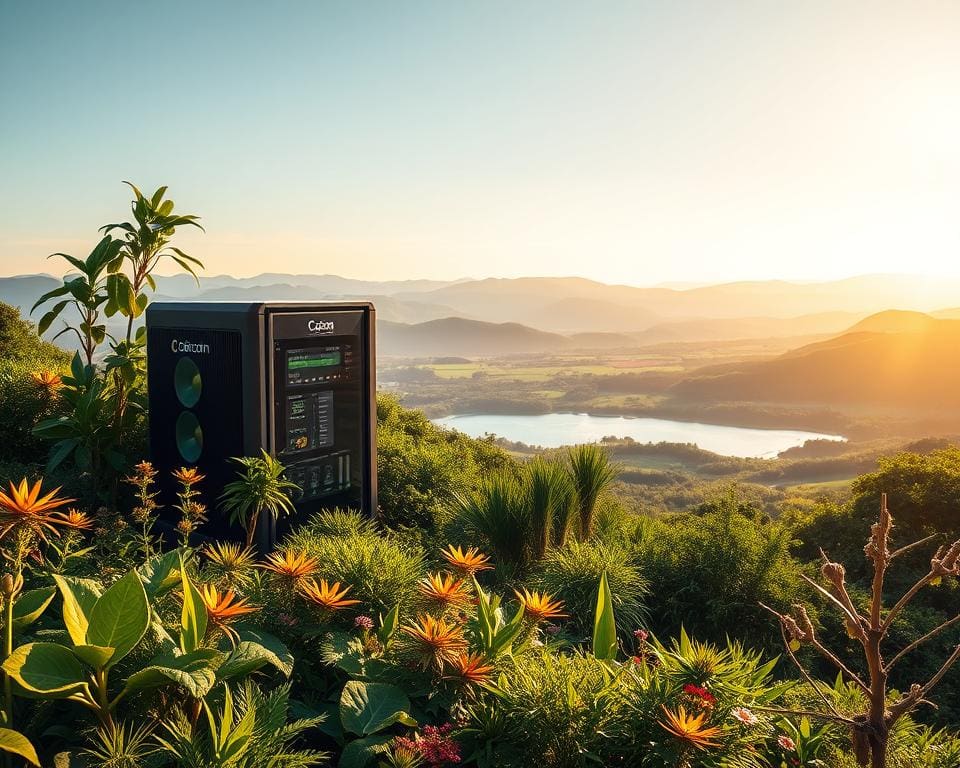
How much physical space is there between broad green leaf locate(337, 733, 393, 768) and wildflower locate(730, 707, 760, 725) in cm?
100

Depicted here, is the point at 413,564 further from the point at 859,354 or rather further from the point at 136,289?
the point at 859,354

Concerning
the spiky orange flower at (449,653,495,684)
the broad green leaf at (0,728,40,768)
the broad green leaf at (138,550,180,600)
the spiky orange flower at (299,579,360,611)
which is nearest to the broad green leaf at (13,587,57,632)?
the broad green leaf at (138,550,180,600)

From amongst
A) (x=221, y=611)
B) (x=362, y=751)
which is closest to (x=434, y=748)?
(x=362, y=751)

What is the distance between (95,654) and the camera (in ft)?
6.22

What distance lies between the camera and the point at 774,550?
4609 millimetres

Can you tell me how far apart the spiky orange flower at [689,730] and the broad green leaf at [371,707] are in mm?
792

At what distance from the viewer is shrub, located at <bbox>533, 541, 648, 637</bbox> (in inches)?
151

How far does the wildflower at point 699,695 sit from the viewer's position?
6.63 ft

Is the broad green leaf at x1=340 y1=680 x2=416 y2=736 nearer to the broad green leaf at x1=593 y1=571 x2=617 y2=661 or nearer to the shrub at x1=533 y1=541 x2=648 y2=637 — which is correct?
the broad green leaf at x1=593 y1=571 x2=617 y2=661

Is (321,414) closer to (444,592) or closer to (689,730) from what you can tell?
(444,592)

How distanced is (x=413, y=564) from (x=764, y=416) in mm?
29278

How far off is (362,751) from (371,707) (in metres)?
0.16

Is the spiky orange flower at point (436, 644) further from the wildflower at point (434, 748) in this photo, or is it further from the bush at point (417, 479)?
the bush at point (417, 479)

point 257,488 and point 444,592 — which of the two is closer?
point 444,592
